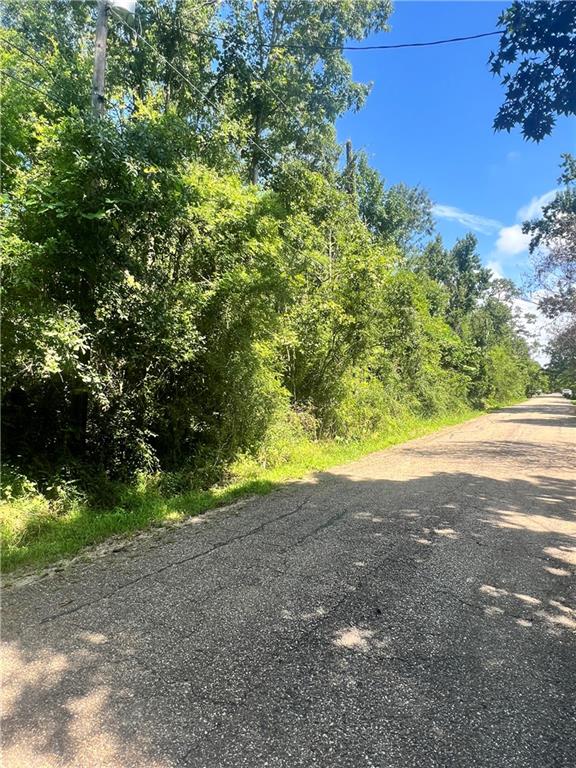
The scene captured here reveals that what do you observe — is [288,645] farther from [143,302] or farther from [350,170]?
[350,170]

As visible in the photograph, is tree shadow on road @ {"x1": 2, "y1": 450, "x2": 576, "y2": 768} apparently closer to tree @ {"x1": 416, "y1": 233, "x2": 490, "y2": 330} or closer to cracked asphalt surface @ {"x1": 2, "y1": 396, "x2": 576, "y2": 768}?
cracked asphalt surface @ {"x1": 2, "y1": 396, "x2": 576, "y2": 768}

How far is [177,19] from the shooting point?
13430 mm

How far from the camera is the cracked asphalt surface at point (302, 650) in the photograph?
194 centimetres

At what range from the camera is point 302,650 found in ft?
8.61

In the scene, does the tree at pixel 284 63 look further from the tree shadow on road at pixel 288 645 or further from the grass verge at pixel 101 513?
the tree shadow on road at pixel 288 645

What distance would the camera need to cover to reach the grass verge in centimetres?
418

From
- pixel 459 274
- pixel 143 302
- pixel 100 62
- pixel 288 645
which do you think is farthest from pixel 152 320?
pixel 459 274

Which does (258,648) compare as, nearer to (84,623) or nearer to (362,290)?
(84,623)

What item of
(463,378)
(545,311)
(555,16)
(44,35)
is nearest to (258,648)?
(555,16)

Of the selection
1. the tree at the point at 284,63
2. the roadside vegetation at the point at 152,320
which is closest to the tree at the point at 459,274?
the tree at the point at 284,63

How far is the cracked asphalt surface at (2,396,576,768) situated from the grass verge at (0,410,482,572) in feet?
1.52

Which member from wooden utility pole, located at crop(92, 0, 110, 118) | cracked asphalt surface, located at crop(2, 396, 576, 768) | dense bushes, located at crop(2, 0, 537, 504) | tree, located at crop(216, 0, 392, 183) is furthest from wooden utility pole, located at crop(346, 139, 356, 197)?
cracked asphalt surface, located at crop(2, 396, 576, 768)

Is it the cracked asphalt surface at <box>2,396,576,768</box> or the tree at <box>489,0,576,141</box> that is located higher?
the tree at <box>489,0,576,141</box>

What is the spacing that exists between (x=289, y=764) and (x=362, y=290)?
10007 millimetres
